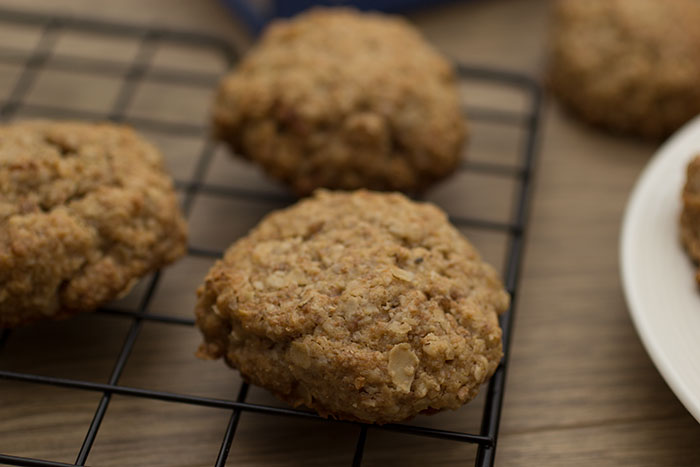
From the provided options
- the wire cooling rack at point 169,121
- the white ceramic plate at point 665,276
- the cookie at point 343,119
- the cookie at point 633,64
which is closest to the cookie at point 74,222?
the wire cooling rack at point 169,121

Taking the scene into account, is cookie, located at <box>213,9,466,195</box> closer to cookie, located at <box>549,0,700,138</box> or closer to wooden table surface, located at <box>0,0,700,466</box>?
wooden table surface, located at <box>0,0,700,466</box>

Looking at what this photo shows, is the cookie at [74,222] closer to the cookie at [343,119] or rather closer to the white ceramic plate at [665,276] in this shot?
the cookie at [343,119]

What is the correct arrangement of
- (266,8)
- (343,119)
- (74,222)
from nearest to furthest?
(74,222)
(343,119)
(266,8)

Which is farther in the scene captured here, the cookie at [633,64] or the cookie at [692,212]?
the cookie at [633,64]

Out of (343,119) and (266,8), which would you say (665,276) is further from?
(266,8)

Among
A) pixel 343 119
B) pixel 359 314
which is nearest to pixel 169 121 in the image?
pixel 343 119

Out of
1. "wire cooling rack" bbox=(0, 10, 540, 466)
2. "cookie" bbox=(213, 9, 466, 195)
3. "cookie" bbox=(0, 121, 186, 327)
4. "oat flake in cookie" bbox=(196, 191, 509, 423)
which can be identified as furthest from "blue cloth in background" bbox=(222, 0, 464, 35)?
"oat flake in cookie" bbox=(196, 191, 509, 423)
